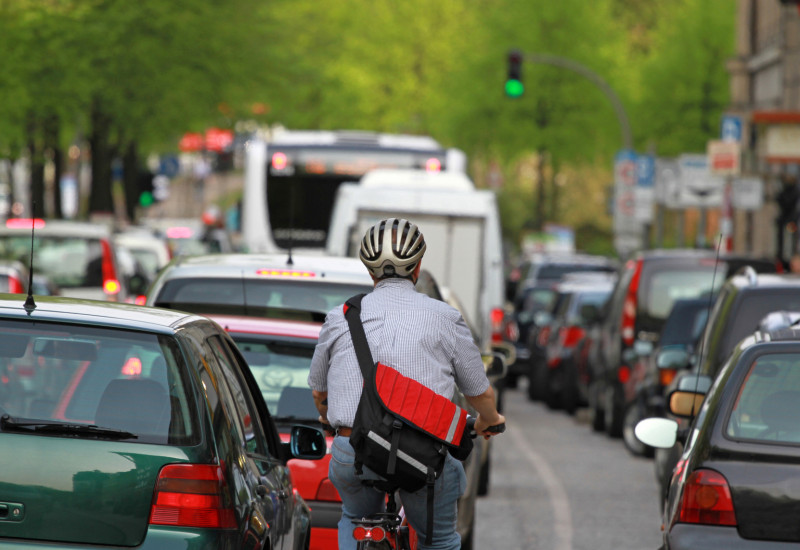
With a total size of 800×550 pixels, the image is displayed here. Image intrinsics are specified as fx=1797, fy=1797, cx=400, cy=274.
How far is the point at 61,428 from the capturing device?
520 cm

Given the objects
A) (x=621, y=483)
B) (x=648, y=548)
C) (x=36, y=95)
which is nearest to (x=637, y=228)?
(x=36, y=95)

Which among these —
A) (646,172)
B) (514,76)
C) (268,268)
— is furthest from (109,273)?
(646,172)

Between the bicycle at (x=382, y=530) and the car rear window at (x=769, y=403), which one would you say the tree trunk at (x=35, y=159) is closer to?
the car rear window at (x=769, y=403)

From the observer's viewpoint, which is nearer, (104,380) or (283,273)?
(104,380)

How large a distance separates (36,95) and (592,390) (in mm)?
17854

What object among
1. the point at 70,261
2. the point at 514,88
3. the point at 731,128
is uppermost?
the point at 514,88

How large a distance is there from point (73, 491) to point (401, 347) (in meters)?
1.35

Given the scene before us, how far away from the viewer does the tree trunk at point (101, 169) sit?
40.8 meters

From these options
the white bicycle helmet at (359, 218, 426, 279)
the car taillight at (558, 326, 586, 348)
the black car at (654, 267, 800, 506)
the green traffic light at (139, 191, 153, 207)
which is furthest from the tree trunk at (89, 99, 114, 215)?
the white bicycle helmet at (359, 218, 426, 279)

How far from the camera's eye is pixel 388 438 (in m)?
5.80

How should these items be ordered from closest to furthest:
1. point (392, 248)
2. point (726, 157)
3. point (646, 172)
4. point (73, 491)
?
point (73, 491) < point (392, 248) < point (726, 157) < point (646, 172)

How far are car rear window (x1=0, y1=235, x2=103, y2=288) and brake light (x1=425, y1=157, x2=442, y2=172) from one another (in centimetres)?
606

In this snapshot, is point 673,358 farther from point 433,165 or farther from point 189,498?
point 433,165

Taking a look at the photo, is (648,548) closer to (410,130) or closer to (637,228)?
(637,228)
